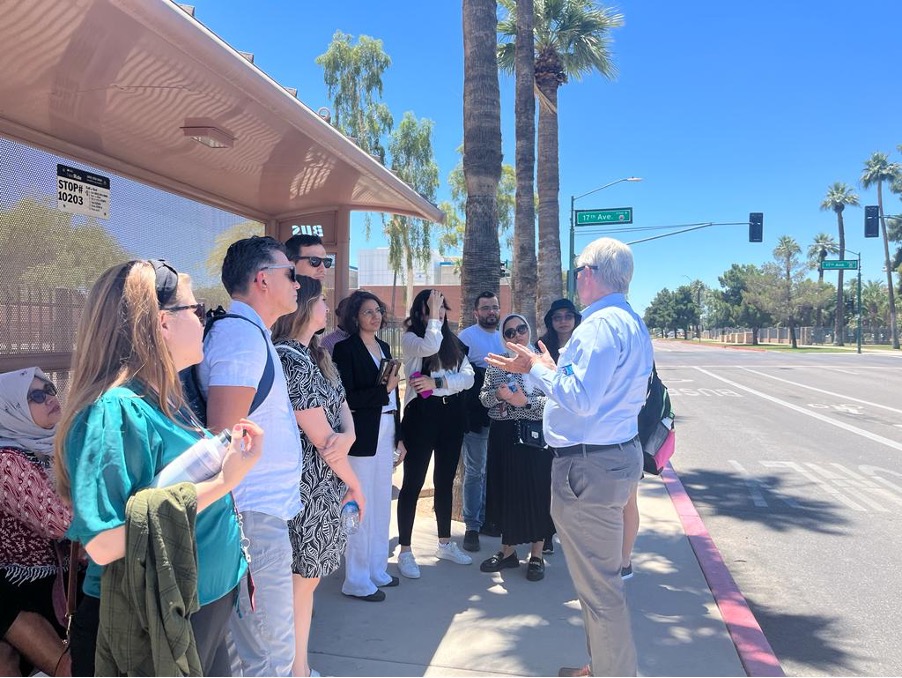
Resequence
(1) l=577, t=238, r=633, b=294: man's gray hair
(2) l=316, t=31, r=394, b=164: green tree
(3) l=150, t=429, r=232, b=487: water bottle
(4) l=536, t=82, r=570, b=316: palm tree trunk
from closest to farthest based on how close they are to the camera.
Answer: (3) l=150, t=429, r=232, b=487: water bottle < (1) l=577, t=238, r=633, b=294: man's gray hair < (4) l=536, t=82, r=570, b=316: palm tree trunk < (2) l=316, t=31, r=394, b=164: green tree

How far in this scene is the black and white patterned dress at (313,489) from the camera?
9.02 ft

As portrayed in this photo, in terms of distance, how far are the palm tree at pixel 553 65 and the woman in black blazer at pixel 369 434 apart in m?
9.45

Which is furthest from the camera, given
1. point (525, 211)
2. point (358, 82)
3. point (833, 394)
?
point (358, 82)

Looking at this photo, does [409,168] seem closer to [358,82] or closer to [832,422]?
[358,82]

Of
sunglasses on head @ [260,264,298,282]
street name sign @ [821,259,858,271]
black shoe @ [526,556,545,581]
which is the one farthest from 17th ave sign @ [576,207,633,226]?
street name sign @ [821,259,858,271]

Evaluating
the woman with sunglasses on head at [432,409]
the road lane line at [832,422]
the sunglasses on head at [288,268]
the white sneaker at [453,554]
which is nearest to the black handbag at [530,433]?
the woman with sunglasses on head at [432,409]

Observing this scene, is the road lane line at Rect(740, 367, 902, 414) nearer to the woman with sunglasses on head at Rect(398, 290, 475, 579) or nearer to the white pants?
the woman with sunglasses on head at Rect(398, 290, 475, 579)

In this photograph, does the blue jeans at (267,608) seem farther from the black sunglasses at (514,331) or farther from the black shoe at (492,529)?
the black sunglasses at (514,331)

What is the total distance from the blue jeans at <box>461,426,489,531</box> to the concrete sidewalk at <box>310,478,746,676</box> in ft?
0.93

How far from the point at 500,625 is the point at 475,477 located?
153 cm

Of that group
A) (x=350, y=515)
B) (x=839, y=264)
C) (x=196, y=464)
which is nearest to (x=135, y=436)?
(x=196, y=464)

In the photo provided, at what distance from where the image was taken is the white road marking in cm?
686

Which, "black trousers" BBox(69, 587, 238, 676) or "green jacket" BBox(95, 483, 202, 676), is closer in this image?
"green jacket" BBox(95, 483, 202, 676)

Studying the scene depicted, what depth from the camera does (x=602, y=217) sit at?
18141 mm
